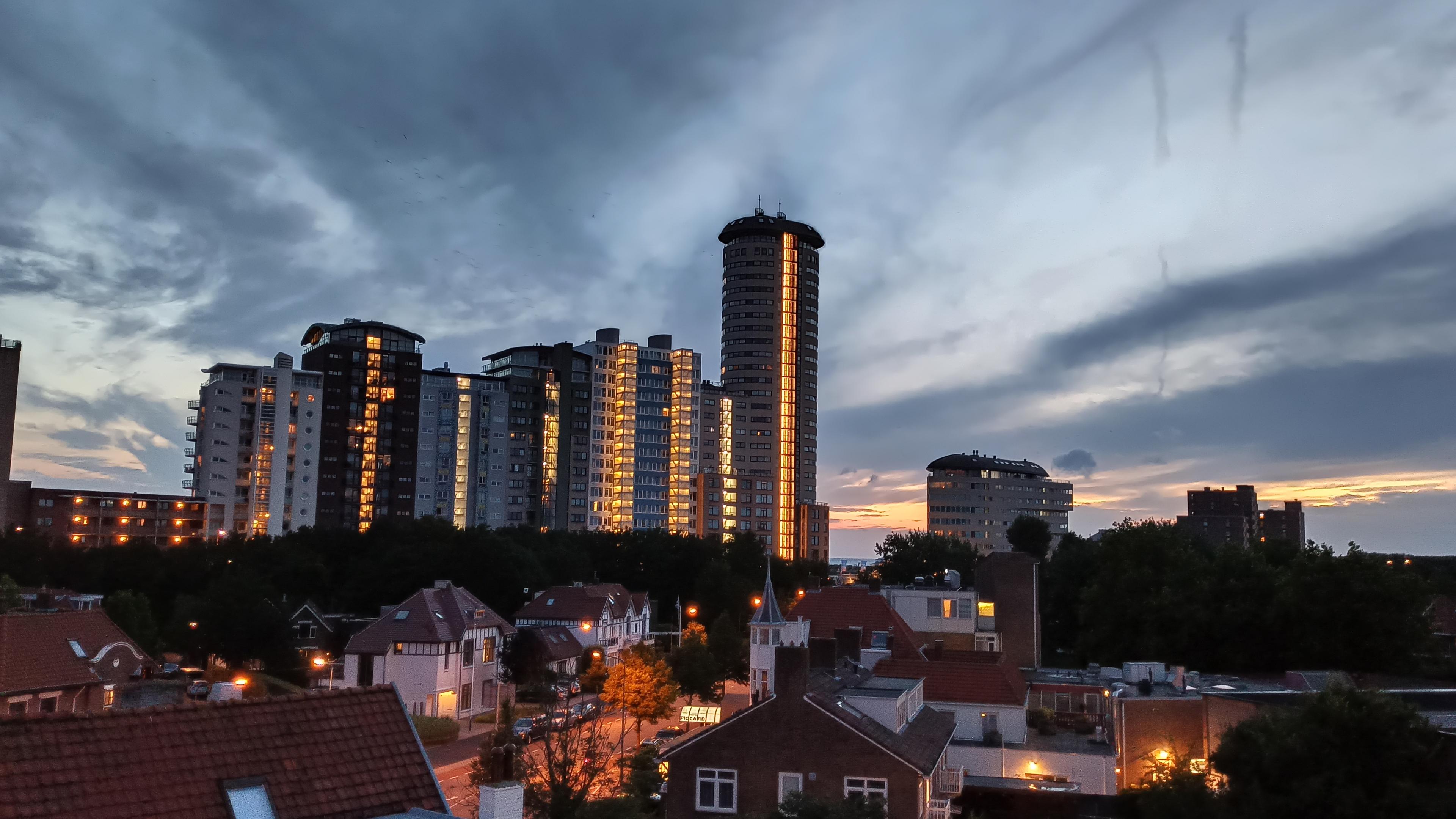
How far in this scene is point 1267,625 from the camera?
53.8 metres

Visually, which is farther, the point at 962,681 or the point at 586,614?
the point at 586,614

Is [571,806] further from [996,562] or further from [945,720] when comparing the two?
[996,562]

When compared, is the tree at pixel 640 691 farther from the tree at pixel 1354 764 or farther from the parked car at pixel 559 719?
the tree at pixel 1354 764

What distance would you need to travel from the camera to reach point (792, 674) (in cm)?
3047

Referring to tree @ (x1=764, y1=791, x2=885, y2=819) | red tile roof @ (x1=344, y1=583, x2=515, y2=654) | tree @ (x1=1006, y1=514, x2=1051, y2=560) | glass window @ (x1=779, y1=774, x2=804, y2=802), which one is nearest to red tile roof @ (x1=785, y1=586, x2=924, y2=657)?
red tile roof @ (x1=344, y1=583, x2=515, y2=654)

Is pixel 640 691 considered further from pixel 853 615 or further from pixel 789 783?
pixel 789 783

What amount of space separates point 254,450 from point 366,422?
14773mm

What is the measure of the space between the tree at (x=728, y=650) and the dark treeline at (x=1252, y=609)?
74.6 feet

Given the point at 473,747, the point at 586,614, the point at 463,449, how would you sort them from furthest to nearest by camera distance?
the point at 463,449, the point at 586,614, the point at 473,747

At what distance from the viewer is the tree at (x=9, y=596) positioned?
59.5 m

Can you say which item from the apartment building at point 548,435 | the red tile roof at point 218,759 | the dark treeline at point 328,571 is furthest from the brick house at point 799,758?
the apartment building at point 548,435

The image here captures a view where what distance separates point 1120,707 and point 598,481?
140 metres

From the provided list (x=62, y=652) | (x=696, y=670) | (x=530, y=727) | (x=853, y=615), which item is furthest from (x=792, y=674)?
(x=62, y=652)

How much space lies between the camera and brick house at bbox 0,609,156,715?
38.9 m
